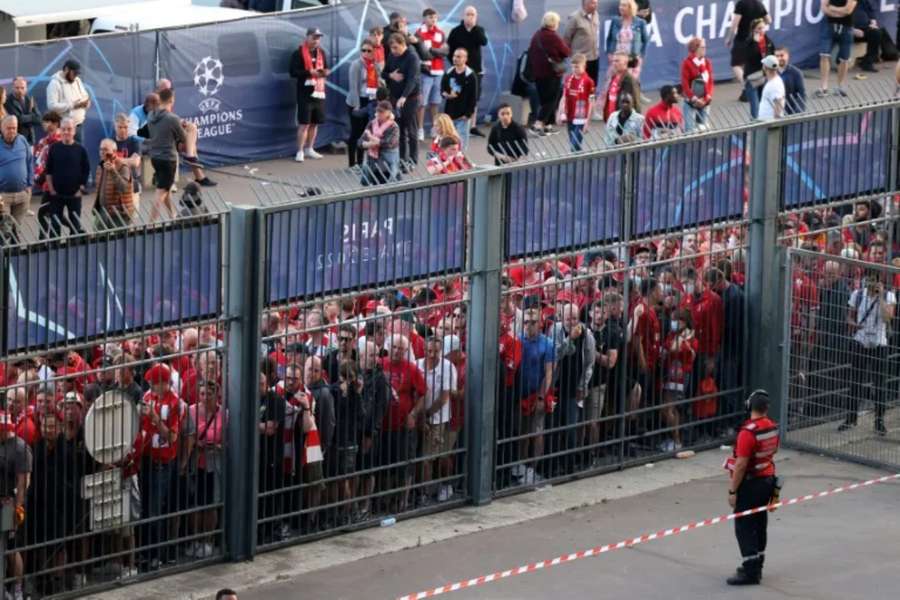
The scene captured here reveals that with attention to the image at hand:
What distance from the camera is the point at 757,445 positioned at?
14.9 metres

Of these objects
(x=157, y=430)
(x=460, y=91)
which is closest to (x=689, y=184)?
(x=157, y=430)

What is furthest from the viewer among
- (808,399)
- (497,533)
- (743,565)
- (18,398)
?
(808,399)

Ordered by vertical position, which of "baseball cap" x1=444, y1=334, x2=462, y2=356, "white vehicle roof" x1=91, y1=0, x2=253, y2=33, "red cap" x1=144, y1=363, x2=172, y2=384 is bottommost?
"baseball cap" x1=444, y1=334, x2=462, y2=356

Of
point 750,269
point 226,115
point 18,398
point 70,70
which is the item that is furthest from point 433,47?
point 18,398

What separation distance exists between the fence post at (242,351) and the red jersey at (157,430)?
462 millimetres

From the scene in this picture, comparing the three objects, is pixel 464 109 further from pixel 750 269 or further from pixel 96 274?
pixel 96 274

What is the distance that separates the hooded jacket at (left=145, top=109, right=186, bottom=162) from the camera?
24.2 m

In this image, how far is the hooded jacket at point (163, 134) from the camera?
24.2 meters

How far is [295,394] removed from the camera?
627 inches

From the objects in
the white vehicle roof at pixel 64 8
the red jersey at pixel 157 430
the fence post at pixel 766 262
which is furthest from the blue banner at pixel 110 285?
the white vehicle roof at pixel 64 8

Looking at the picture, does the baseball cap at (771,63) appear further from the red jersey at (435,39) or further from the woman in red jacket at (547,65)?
the red jersey at (435,39)

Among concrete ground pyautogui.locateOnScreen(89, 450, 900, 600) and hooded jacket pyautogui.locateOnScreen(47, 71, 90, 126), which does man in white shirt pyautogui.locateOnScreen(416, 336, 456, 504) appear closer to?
concrete ground pyautogui.locateOnScreen(89, 450, 900, 600)

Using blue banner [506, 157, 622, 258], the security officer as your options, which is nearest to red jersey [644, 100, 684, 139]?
blue banner [506, 157, 622, 258]

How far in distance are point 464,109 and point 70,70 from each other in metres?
5.11
